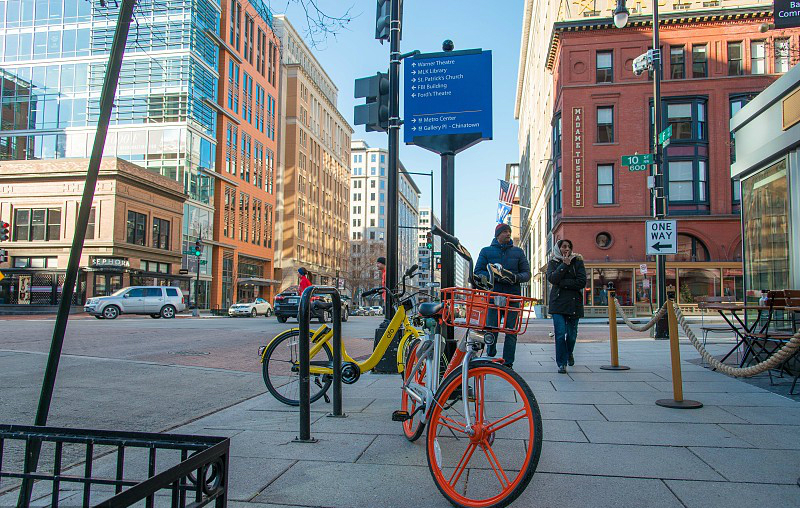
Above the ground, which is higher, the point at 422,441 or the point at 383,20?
the point at 383,20

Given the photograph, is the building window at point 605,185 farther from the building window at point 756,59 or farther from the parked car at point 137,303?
the parked car at point 137,303

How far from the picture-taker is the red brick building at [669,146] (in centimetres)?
3591

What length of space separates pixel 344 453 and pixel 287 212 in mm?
72393

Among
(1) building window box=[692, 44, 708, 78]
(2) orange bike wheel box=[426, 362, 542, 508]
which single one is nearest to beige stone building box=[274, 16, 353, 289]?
(1) building window box=[692, 44, 708, 78]

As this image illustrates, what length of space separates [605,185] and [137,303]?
2783cm

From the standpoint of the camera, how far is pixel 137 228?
42.4m

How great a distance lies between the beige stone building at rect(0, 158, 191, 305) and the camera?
130 ft

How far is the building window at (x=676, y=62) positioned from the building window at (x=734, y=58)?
110 inches

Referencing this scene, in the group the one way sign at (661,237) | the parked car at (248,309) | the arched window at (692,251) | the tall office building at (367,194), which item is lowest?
the parked car at (248,309)

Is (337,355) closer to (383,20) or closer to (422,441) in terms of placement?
(422,441)

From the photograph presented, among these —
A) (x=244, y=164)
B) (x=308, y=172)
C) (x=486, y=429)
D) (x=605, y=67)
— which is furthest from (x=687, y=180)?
(x=308, y=172)

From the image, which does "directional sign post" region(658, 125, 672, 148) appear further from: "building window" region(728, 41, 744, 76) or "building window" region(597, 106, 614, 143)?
"building window" region(728, 41, 744, 76)

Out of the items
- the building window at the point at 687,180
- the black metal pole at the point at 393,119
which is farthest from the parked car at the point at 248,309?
the black metal pole at the point at 393,119

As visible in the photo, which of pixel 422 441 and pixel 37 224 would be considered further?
pixel 37 224
